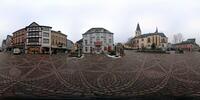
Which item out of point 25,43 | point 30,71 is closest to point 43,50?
point 25,43

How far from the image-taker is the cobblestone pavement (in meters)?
4.05

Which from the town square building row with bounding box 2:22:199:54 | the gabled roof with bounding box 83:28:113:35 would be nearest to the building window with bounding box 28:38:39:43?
the town square building row with bounding box 2:22:199:54

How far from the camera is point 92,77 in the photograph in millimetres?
4621

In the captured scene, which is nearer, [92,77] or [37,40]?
[37,40]

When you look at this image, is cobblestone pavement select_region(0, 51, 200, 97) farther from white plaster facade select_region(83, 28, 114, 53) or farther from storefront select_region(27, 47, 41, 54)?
white plaster facade select_region(83, 28, 114, 53)

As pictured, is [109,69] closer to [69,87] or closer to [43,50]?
[69,87]

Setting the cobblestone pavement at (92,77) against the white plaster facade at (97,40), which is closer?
the white plaster facade at (97,40)

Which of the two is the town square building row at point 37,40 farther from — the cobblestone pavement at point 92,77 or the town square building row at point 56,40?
the cobblestone pavement at point 92,77

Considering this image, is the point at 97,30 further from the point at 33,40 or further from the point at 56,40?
the point at 33,40

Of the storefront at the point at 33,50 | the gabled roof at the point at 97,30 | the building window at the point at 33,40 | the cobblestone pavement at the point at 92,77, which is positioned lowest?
the cobblestone pavement at the point at 92,77

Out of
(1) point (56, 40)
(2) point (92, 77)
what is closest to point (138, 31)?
(2) point (92, 77)

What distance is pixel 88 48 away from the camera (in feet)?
11.9

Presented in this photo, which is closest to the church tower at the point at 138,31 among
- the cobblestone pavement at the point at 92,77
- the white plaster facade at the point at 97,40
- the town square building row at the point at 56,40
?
the town square building row at the point at 56,40

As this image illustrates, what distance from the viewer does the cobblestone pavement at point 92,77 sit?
405 cm
